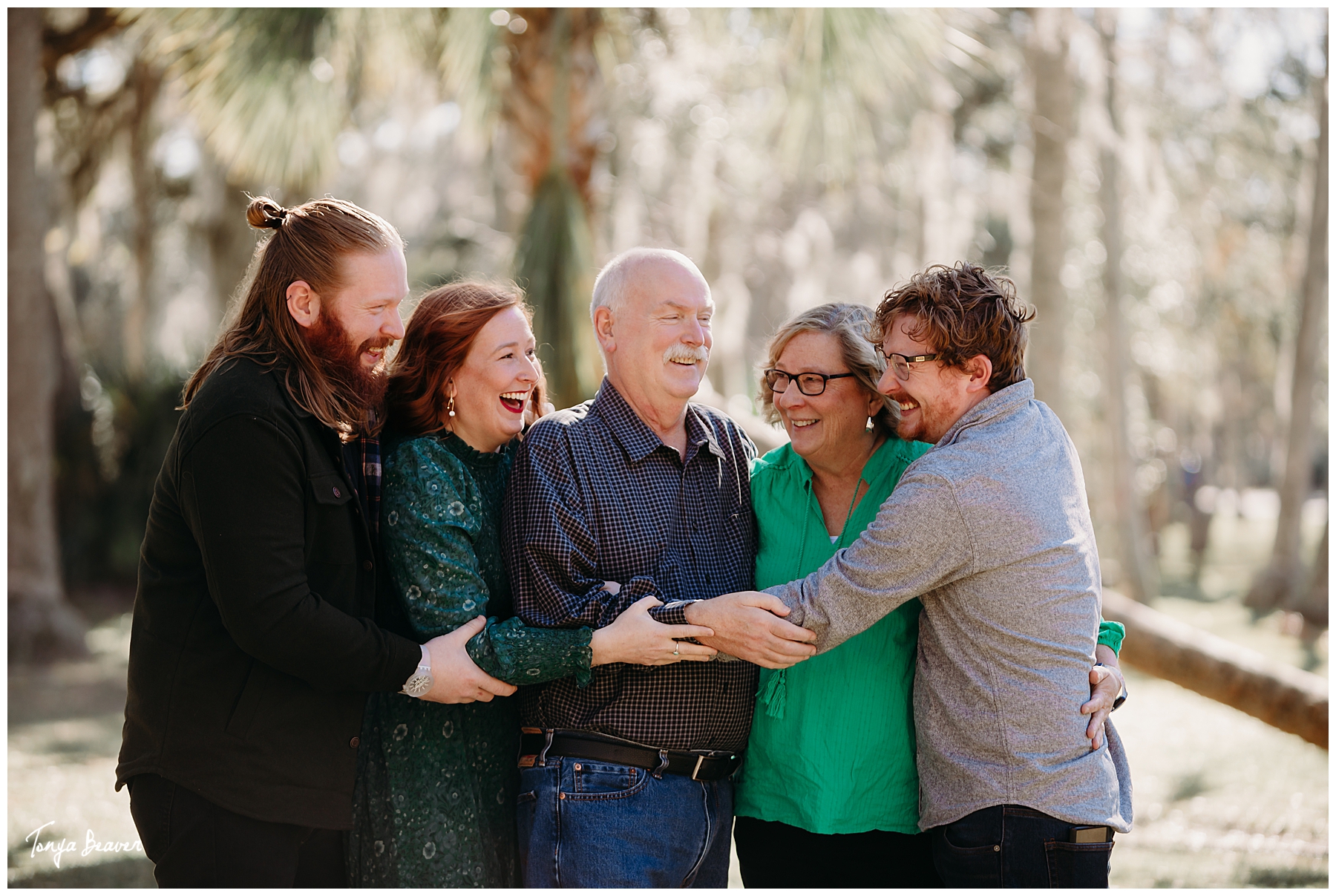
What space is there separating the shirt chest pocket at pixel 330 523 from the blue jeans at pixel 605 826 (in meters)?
0.77

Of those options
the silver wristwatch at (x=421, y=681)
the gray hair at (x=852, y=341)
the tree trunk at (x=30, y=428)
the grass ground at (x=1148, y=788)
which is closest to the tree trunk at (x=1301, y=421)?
the grass ground at (x=1148, y=788)

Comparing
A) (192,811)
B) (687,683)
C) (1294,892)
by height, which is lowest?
(1294,892)

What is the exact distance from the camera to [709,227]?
19812 millimetres

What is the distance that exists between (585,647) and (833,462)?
0.94 metres

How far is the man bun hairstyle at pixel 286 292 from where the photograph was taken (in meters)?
2.63

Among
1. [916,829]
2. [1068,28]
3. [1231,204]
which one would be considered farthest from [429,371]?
[1231,204]

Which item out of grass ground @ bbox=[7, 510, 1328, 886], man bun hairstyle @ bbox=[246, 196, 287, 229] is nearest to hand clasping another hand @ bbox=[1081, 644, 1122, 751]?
man bun hairstyle @ bbox=[246, 196, 287, 229]

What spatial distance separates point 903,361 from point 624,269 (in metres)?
0.85

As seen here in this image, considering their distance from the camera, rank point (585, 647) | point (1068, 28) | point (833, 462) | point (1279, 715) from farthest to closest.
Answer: point (1068, 28) → point (1279, 715) → point (833, 462) → point (585, 647)

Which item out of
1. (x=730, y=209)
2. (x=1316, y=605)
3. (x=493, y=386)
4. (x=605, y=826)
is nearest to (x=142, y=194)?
(x=730, y=209)

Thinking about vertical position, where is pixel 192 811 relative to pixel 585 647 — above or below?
below

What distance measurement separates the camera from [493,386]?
2.89 metres

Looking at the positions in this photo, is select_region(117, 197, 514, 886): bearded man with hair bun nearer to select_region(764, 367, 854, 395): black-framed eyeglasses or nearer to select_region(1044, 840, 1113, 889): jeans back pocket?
select_region(764, 367, 854, 395): black-framed eyeglasses

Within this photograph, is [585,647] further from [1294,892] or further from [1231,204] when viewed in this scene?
[1231,204]
